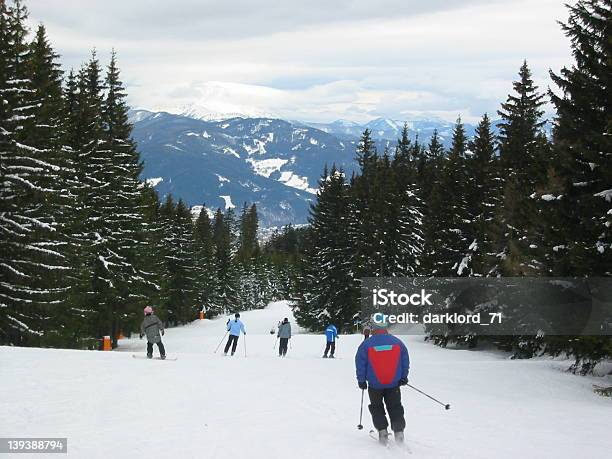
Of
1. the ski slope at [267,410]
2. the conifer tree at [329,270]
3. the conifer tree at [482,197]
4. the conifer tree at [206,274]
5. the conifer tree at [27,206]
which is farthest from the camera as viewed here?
the conifer tree at [206,274]

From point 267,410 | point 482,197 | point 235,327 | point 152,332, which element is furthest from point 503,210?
point 267,410

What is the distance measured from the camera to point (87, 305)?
33.5 metres

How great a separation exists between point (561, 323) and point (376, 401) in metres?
10.2

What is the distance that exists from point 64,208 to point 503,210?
65.8 ft

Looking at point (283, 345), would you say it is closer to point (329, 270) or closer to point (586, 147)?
point (586, 147)

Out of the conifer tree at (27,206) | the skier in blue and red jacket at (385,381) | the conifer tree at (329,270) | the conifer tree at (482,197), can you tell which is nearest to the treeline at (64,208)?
the conifer tree at (27,206)

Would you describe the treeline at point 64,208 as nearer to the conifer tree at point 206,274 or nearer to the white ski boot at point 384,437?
the conifer tree at point 206,274

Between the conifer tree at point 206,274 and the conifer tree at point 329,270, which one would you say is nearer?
the conifer tree at point 329,270

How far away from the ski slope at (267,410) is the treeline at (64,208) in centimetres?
621

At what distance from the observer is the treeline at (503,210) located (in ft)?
50.8

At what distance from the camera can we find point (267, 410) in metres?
11.4

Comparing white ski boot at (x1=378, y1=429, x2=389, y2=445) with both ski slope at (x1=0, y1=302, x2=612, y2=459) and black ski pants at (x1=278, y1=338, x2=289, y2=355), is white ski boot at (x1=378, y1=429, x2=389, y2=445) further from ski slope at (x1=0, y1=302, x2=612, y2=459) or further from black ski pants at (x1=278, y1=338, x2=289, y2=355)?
black ski pants at (x1=278, y1=338, x2=289, y2=355)

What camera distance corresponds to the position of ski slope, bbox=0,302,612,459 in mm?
8562

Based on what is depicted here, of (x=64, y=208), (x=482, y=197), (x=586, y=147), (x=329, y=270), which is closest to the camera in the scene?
(x=586, y=147)
